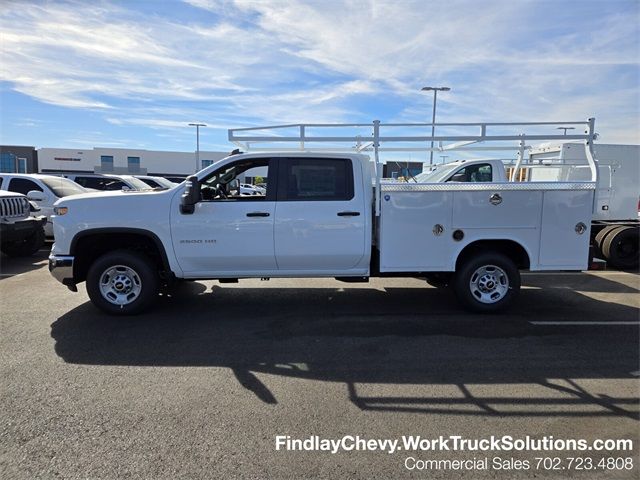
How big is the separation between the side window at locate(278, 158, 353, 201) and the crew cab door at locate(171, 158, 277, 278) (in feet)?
0.64

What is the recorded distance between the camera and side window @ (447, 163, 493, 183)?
9578 millimetres

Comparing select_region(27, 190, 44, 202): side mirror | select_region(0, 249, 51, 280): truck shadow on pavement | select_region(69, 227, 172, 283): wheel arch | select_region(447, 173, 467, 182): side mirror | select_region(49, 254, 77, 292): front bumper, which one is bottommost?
select_region(0, 249, 51, 280): truck shadow on pavement

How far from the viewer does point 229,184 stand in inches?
234

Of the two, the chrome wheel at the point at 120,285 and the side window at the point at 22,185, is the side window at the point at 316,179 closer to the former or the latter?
the chrome wheel at the point at 120,285

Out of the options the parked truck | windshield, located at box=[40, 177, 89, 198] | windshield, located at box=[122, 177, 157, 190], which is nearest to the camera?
the parked truck

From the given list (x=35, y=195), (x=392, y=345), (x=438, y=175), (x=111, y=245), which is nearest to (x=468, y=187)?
(x=392, y=345)

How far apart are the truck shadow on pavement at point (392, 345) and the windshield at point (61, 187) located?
6.38 m

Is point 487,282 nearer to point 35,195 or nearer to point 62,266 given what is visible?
point 62,266

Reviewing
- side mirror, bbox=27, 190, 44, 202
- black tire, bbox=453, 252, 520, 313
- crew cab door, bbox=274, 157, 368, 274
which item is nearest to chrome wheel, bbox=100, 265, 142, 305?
crew cab door, bbox=274, 157, 368, 274

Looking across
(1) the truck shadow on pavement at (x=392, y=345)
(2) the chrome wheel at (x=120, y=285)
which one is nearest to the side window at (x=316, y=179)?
(1) the truck shadow on pavement at (x=392, y=345)

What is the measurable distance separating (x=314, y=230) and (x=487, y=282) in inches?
93.1

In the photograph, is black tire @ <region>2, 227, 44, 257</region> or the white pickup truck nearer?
the white pickup truck

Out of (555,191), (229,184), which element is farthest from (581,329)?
(229,184)

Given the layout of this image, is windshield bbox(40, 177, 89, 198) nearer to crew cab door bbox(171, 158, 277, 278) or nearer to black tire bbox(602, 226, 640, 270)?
crew cab door bbox(171, 158, 277, 278)
